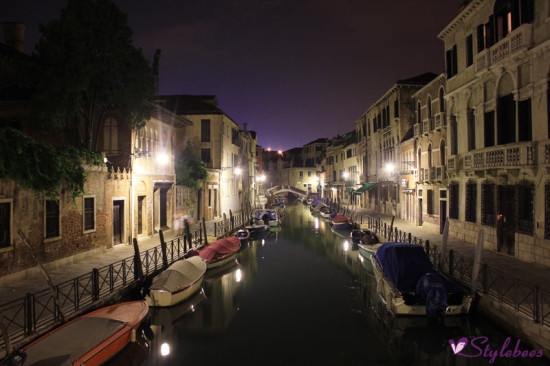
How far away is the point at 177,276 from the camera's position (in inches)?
495

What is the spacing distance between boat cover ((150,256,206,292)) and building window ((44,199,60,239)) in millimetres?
4298

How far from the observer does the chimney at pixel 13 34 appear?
21.0 m

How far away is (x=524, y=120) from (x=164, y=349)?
1473 cm

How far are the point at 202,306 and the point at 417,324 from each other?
24.1 feet

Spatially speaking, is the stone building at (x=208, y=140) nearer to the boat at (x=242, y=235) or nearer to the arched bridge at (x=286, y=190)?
the boat at (x=242, y=235)

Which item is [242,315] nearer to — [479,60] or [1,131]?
[1,131]

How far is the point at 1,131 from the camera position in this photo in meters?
10.1

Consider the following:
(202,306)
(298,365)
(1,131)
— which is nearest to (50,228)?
(1,131)

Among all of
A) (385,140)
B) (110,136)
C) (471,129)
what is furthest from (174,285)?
(385,140)

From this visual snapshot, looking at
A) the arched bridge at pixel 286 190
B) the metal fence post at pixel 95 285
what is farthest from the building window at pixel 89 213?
the arched bridge at pixel 286 190

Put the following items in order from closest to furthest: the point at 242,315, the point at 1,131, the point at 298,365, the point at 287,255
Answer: the point at 298,365, the point at 1,131, the point at 242,315, the point at 287,255

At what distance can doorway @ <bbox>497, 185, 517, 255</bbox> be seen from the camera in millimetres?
13922

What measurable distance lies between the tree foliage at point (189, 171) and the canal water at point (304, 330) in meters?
11.4

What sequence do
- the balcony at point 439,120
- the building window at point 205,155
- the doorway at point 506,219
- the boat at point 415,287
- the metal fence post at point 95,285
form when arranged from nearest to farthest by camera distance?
the metal fence post at point 95,285, the boat at point 415,287, the doorway at point 506,219, the balcony at point 439,120, the building window at point 205,155
